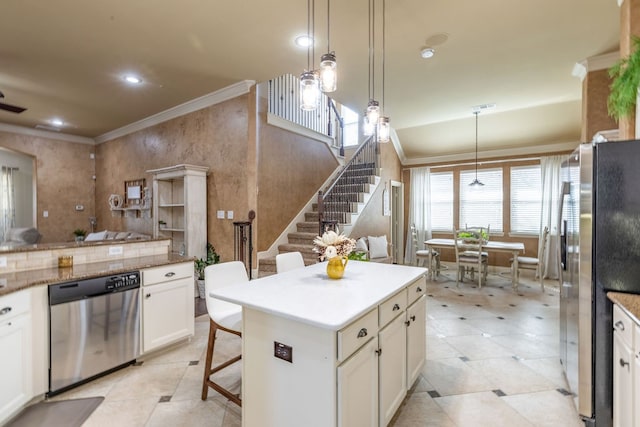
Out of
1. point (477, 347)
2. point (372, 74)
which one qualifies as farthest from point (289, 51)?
point (477, 347)

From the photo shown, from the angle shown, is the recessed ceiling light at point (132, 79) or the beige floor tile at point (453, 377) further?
the recessed ceiling light at point (132, 79)

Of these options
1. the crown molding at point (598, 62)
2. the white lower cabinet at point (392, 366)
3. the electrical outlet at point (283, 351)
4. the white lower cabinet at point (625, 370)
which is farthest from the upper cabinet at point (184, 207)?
the crown molding at point (598, 62)

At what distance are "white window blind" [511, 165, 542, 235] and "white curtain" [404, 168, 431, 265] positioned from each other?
1829 mm

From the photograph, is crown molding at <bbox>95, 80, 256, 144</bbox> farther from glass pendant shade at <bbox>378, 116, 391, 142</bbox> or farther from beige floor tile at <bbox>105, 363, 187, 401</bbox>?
beige floor tile at <bbox>105, 363, 187, 401</bbox>

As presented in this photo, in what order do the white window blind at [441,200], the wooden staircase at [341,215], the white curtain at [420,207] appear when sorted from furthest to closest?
the white curtain at [420,207] < the white window blind at [441,200] < the wooden staircase at [341,215]

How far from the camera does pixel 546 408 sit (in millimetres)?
2137

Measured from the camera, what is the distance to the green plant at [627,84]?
6.79 ft

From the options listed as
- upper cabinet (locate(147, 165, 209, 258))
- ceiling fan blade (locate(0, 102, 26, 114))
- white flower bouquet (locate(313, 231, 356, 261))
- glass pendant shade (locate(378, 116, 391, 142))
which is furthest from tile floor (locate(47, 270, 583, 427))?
ceiling fan blade (locate(0, 102, 26, 114))

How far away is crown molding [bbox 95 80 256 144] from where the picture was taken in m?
4.53

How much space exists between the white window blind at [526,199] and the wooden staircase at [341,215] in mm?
3174

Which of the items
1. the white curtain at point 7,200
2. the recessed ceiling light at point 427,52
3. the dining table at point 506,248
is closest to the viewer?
the recessed ceiling light at point 427,52

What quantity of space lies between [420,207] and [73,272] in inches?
277

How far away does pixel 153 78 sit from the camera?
169 inches

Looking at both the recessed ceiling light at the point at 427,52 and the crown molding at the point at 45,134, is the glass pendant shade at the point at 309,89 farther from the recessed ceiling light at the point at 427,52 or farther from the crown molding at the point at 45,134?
the crown molding at the point at 45,134
